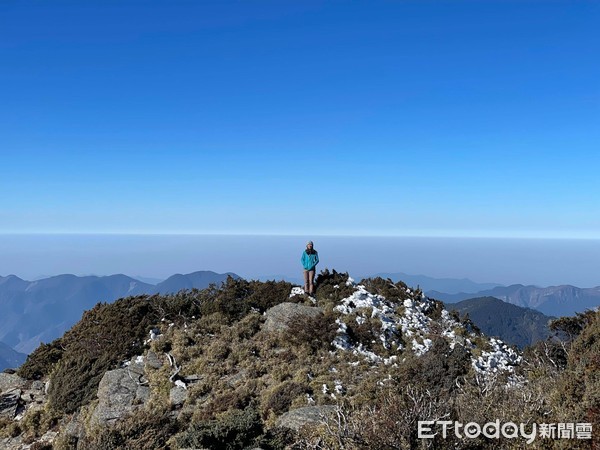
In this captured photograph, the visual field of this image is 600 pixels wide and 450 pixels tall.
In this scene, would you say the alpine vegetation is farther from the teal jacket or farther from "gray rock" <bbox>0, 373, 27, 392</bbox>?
the teal jacket

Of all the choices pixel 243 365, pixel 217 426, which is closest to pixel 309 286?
pixel 243 365

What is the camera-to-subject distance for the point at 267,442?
8.20 m

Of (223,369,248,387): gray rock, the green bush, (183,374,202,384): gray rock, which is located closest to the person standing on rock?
(223,369,248,387): gray rock

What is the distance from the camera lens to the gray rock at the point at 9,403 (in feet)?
43.4

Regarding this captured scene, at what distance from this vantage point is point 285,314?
16406mm

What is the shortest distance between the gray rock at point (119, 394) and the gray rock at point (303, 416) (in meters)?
5.06

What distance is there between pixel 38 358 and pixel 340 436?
15.8 meters

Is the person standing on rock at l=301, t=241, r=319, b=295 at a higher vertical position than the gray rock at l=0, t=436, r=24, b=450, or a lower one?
higher

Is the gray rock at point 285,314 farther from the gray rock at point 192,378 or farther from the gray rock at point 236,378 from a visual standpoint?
the gray rock at point 192,378

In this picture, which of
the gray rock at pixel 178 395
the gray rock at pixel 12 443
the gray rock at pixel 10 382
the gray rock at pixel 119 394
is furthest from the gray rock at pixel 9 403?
the gray rock at pixel 178 395

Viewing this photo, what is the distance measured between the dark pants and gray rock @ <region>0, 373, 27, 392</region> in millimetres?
12115

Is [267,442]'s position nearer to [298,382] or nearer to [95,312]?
[298,382]

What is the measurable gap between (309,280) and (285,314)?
2558 mm

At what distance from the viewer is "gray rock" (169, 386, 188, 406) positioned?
11727mm
